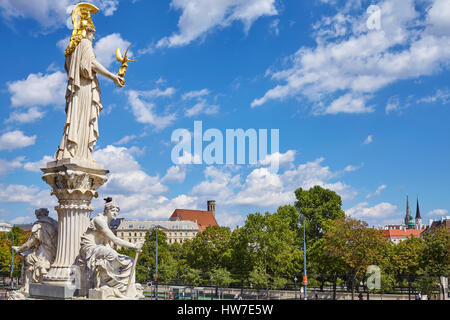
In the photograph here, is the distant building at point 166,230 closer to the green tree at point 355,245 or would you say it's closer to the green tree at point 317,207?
the green tree at point 317,207

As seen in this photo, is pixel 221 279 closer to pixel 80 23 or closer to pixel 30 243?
pixel 30 243

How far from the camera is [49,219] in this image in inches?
532

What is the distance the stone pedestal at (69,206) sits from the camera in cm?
1230

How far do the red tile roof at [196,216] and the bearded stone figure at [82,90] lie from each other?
14724 cm

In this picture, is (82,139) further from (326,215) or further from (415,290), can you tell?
(326,215)

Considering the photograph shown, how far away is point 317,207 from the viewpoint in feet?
199

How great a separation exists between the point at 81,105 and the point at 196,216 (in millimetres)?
150762

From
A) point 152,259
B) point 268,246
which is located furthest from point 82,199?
point 152,259

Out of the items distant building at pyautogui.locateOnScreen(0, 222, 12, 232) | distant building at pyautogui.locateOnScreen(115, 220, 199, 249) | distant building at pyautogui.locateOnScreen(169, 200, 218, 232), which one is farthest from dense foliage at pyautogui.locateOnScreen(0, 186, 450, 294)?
distant building at pyautogui.locateOnScreen(0, 222, 12, 232)

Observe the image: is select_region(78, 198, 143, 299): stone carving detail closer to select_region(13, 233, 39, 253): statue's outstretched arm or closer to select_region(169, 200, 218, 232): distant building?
select_region(13, 233, 39, 253): statue's outstretched arm

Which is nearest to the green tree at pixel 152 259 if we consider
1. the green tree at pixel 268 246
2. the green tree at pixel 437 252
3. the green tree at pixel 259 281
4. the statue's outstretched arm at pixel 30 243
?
the green tree at pixel 268 246

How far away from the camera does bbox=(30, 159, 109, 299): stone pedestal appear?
12305mm

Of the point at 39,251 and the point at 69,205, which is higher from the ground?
the point at 69,205
